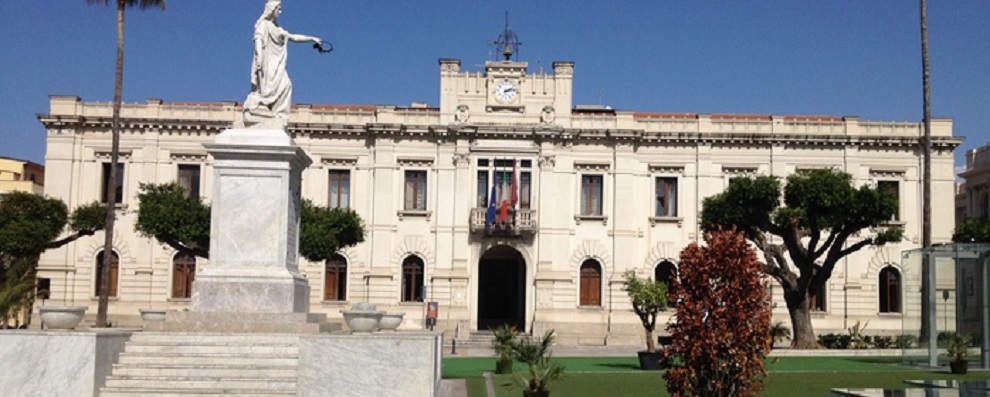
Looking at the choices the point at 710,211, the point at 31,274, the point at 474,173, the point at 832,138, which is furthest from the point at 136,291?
the point at 832,138

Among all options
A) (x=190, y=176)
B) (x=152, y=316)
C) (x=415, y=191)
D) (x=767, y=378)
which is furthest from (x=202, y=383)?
(x=190, y=176)

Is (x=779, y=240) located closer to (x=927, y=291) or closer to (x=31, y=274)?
(x=927, y=291)

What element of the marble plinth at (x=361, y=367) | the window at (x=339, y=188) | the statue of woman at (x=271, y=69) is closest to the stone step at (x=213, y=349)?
the marble plinth at (x=361, y=367)

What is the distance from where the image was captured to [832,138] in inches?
2061

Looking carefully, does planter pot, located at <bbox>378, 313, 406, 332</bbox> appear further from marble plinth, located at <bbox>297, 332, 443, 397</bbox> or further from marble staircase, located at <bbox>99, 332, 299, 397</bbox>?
marble plinth, located at <bbox>297, 332, 443, 397</bbox>

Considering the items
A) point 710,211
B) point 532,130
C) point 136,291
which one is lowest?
point 136,291

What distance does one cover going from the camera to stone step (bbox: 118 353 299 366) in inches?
648

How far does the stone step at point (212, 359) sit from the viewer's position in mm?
16469

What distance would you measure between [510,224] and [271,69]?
31321mm

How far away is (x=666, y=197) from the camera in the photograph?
52.7 metres

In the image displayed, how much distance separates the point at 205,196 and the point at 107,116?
5748 mm

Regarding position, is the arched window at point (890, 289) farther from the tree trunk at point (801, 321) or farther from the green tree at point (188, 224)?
the green tree at point (188, 224)

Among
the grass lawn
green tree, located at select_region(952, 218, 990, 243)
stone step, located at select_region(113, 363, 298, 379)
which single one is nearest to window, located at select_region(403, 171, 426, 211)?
the grass lawn

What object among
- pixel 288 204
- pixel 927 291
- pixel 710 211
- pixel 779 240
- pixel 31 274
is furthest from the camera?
pixel 779 240
